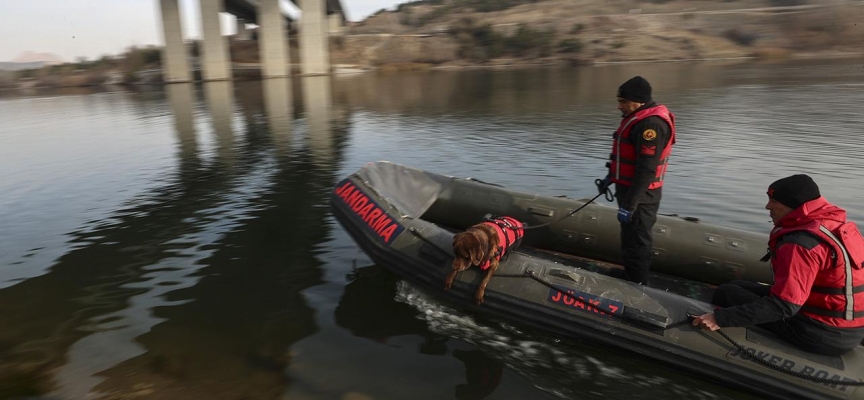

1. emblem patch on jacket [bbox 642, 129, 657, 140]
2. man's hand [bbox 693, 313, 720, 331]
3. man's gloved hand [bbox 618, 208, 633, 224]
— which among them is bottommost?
man's hand [bbox 693, 313, 720, 331]

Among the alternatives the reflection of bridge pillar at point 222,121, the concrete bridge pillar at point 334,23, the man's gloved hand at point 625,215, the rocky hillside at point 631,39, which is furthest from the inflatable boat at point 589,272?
the concrete bridge pillar at point 334,23

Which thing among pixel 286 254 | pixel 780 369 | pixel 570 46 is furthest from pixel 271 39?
pixel 780 369

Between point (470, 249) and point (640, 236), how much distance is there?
1468 millimetres

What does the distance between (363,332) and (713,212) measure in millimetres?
5547

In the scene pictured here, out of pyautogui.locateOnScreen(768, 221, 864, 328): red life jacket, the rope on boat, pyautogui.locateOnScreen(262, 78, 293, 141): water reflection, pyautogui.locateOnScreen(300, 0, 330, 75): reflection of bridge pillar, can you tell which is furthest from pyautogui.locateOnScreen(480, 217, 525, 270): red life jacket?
pyautogui.locateOnScreen(300, 0, 330, 75): reflection of bridge pillar

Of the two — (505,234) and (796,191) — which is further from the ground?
(796,191)

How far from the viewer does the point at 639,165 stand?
413 cm

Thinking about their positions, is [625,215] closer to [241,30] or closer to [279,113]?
[279,113]

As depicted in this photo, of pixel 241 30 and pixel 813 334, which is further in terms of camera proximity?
pixel 241 30

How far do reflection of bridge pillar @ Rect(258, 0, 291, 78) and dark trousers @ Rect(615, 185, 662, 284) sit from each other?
49.3 meters

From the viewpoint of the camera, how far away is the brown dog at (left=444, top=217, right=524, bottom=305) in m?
4.24

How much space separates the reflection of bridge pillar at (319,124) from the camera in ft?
40.1

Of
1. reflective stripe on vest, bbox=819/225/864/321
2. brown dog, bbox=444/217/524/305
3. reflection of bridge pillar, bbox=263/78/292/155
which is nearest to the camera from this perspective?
reflective stripe on vest, bbox=819/225/864/321

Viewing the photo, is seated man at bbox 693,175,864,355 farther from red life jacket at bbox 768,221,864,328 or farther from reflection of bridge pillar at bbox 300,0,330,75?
reflection of bridge pillar at bbox 300,0,330,75
